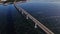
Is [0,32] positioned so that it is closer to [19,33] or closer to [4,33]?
[4,33]

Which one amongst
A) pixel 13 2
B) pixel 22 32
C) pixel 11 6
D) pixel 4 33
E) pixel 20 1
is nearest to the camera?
pixel 4 33

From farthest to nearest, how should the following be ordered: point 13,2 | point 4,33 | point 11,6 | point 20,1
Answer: point 20,1
point 13,2
point 11,6
point 4,33

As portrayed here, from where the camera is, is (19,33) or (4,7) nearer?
(19,33)

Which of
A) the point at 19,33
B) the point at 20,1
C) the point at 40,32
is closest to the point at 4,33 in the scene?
the point at 19,33

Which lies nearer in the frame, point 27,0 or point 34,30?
point 34,30

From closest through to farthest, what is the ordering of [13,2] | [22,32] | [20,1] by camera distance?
[22,32] → [13,2] → [20,1]

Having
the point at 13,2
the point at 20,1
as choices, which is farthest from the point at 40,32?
the point at 20,1

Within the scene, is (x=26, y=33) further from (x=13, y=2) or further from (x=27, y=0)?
(x=27, y=0)

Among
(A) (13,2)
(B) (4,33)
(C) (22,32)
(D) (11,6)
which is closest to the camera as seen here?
(B) (4,33)

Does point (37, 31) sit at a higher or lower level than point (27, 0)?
higher
